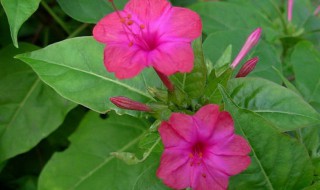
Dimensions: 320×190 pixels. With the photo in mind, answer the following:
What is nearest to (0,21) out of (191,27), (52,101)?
(52,101)

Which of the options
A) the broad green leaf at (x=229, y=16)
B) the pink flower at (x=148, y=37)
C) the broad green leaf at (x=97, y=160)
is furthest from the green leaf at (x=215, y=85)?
the broad green leaf at (x=229, y=16)

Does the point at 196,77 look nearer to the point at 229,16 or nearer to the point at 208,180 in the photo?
the point at 208,180

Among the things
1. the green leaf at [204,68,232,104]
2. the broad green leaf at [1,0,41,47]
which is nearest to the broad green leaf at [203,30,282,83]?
the green leaf at [204,68,232,104]

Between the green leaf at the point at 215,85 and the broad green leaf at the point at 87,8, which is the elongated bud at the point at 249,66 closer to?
the green leaf at the point at 215,85

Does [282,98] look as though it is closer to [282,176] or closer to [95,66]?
[282,176]

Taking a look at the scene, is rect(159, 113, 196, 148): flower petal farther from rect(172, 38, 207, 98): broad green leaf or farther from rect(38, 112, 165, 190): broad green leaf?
rect(38, 112, 165, 190): broad green leaf
